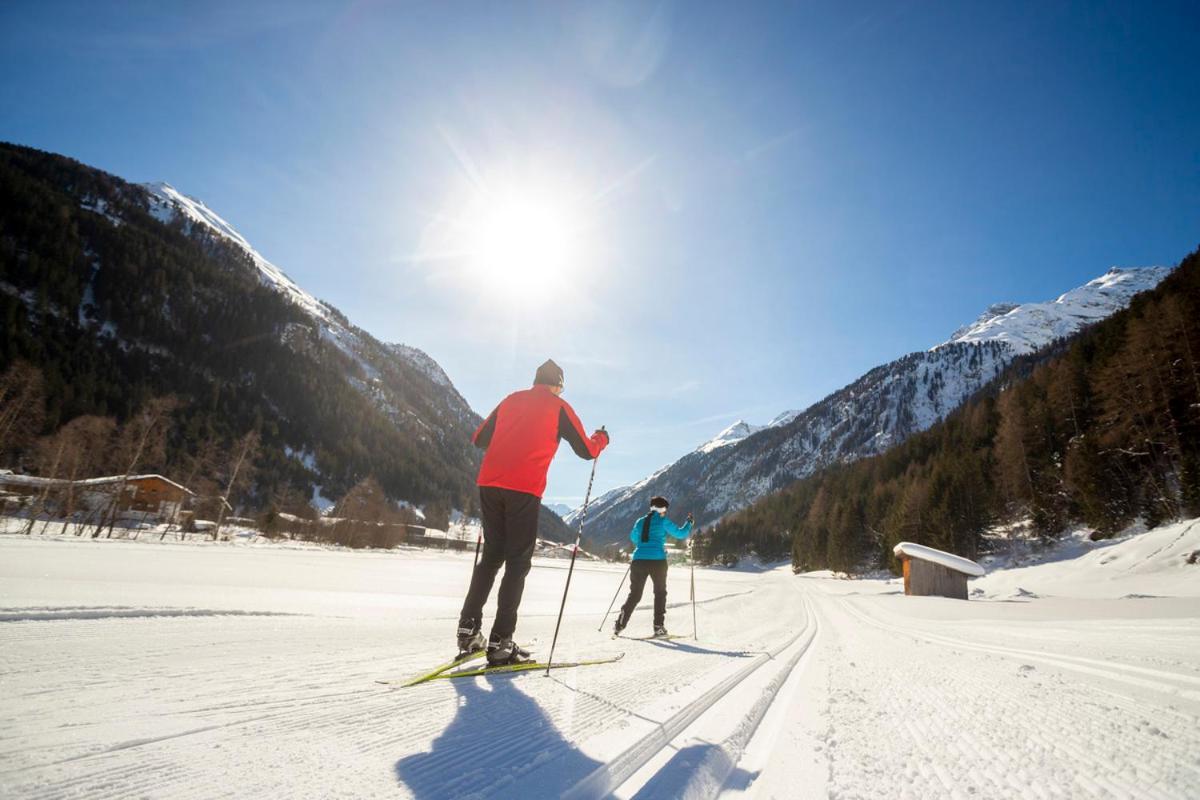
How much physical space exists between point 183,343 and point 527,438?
13152 cm

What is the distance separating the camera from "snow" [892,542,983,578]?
60.5 ft

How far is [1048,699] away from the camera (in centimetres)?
238

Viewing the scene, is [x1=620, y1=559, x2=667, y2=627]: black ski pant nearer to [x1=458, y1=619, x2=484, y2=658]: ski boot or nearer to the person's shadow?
[x1=458, y1=619, x2=484, y2=658]: ski boot

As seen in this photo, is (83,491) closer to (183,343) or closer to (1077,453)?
(1077,453)

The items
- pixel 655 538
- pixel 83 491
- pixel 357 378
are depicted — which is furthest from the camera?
pixel 357 378

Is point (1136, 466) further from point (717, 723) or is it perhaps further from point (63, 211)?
point (63, 211)

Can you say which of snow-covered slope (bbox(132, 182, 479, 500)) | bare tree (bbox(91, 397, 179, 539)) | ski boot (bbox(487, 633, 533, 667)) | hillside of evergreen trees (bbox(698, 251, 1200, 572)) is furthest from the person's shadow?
snow-covered slope (bbox(132, 182, 479, 500))

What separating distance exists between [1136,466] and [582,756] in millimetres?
41749

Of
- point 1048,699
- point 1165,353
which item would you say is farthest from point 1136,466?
point 1048,699

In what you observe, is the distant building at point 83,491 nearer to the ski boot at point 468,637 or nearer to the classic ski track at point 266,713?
the classic ski track at point 266,713

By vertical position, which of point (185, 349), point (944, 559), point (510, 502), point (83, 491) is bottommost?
point (83, 491)

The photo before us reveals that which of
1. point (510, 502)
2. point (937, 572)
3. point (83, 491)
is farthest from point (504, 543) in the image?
point (83, 491)

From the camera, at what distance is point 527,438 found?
3.25 metres

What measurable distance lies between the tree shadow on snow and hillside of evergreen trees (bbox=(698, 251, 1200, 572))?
3320cm
